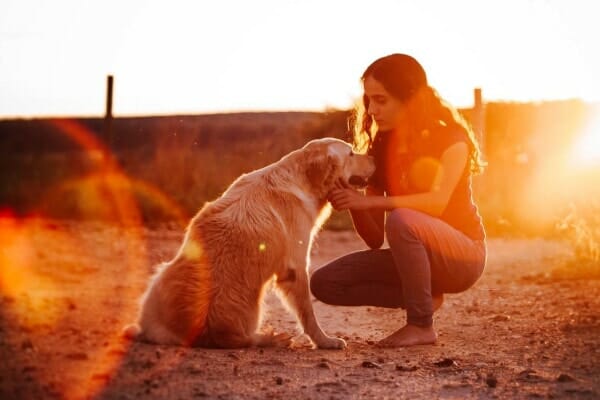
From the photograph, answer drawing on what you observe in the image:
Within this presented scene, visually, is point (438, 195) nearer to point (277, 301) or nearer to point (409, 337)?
point (409, 337)

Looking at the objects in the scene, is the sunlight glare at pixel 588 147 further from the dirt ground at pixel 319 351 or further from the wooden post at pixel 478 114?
the dirt ground at pixel 319 351

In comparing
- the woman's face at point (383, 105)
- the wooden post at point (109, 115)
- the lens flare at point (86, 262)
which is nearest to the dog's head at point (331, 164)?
the woman's face at point (383, 105)

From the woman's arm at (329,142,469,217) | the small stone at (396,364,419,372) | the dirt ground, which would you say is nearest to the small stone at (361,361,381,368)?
the dirt ground

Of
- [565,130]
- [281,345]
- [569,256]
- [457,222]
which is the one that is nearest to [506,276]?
[569,256]

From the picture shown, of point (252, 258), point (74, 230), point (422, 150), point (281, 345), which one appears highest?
point (422, 150)

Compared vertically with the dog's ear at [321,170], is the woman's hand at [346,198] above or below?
below

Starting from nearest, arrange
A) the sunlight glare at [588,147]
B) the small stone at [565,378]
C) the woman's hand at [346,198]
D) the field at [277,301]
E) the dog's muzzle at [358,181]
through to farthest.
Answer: the field at [277,301]
the small stone at [565,378]
the woman's hand at [346,198]
the dog's muzzle at [358,181]
the sunlight glare at [588,147]

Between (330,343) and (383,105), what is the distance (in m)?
1.56

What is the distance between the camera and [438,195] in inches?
191

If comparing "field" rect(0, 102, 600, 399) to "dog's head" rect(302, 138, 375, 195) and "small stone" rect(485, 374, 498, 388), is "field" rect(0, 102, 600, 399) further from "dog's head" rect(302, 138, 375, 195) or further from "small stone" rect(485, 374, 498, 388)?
"dog's head" rect(302, 138, 375, 195)

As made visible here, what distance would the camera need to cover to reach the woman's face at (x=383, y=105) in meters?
5.01

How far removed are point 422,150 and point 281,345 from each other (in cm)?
153

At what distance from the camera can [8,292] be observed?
6.91m

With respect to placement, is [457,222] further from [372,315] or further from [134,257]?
[134,257]
